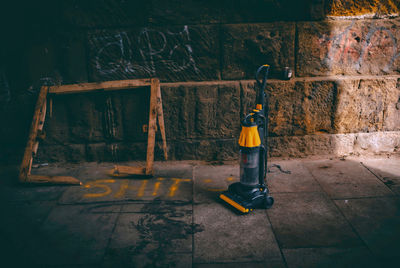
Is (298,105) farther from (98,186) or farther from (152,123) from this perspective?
(98,186)

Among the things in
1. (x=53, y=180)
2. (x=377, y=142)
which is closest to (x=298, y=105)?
(x=377, y=142)

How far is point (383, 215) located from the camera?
3.58 m

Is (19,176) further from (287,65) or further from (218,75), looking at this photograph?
(287,65)

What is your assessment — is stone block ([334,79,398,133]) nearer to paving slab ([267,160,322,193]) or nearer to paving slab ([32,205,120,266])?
paving slab ([267,160,322,193])

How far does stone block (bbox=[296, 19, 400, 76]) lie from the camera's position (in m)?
4.66

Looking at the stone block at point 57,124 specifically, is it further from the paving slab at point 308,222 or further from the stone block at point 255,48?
the paving slab at point 308,222

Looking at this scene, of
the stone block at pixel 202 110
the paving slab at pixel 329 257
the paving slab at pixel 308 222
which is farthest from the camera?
the stone block at pixel 202 110

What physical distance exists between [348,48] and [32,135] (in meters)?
4.37

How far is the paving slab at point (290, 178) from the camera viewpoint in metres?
4.20

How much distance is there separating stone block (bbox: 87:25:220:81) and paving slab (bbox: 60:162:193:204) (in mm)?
1258

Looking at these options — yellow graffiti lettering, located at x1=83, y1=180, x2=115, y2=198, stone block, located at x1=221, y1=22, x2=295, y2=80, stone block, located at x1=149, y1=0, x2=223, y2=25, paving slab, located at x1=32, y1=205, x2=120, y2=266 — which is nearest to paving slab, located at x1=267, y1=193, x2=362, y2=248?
paving slab, located at x1=32, y1=205, x2=120, y2=266

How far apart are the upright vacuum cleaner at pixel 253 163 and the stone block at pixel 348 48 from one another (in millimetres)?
1347

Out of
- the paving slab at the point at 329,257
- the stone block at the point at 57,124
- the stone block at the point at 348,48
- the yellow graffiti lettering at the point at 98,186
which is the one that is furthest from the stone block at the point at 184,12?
the paving slab at the point at 329,257

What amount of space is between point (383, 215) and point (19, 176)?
425cm
